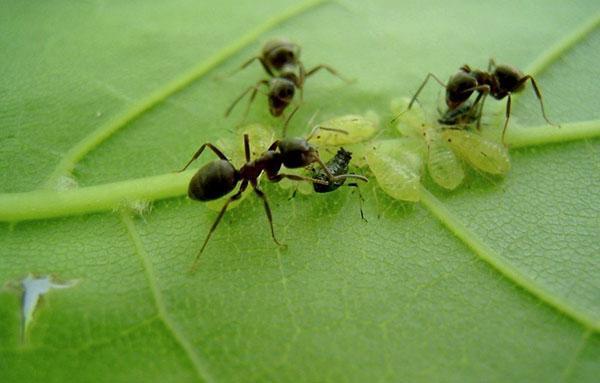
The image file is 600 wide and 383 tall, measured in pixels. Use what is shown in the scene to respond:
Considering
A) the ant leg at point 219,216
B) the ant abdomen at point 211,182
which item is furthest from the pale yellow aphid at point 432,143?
the ant abdomen at point 211,182

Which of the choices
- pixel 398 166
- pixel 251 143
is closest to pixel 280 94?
pixel 251 143

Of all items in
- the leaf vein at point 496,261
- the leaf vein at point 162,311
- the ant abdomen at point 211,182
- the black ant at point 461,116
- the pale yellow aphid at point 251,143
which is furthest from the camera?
the black ant at point 461,116

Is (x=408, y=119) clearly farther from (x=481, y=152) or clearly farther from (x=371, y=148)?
(x=481, y=152)

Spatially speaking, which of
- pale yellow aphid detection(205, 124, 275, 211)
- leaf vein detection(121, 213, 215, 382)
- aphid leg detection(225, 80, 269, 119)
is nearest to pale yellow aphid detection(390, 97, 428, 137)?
pale yellow aphid detection(205, 124, 275, 211)

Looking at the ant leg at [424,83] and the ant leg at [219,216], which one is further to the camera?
the ant leg at [424,83]

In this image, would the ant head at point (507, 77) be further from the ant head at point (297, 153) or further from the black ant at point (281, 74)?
the ant head at point (297, 153)

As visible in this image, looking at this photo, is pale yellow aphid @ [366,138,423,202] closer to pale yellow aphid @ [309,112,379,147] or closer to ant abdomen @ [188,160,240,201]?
pale yellow aphid @ [309,112,379,147]

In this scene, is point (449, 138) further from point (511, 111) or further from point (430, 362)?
point (430, 362)
